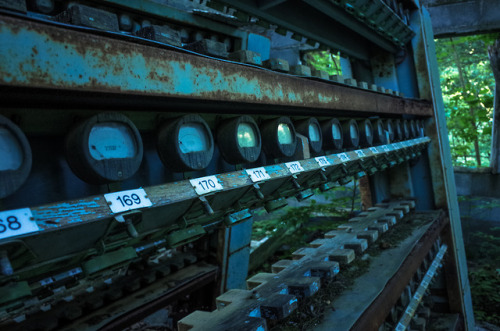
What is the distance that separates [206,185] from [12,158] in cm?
58

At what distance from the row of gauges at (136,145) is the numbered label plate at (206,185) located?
47 millimetres

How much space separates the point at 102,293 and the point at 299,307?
1.96 m

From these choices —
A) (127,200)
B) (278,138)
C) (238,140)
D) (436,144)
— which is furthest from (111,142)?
(436,144)

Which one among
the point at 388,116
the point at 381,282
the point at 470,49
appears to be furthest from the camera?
the point at 470,49

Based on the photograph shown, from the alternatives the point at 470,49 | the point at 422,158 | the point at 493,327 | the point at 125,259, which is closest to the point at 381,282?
the point at 125,259

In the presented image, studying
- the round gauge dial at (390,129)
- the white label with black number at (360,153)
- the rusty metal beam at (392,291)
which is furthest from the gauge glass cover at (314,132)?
the round gauge dial at (390,129)

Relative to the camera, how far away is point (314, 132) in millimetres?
2180

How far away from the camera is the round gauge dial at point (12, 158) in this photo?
2.89 feet

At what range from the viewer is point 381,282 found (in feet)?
7.60

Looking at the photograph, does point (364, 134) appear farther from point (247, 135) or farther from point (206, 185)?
point (206, 185)

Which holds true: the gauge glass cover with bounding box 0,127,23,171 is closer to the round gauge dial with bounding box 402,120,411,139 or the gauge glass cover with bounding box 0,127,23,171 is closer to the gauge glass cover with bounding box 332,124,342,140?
the gauge glass cover with bounding box 332,124,342,140

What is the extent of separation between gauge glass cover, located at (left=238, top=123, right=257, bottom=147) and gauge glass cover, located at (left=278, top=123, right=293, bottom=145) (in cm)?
23

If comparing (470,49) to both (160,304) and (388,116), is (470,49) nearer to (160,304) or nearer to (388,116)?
(388,116)

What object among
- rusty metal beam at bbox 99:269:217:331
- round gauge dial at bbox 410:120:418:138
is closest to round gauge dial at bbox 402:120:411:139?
round gauge dial at bbox 410:120:418:138
